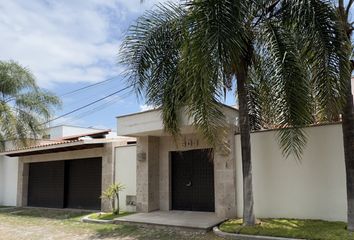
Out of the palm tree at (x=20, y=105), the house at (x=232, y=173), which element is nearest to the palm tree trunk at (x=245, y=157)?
the house at (x=232, y=173)

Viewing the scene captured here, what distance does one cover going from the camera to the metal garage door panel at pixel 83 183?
16266mm

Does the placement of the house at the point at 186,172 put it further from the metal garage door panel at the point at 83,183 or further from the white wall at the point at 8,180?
the white wall at the point at 8,180

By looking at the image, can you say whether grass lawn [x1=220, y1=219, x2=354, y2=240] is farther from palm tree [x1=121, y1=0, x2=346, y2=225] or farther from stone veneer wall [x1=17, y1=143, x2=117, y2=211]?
stone veneer wall [x1=17, y1=143, x2=117, y2=211]

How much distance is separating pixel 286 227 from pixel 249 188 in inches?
52.6

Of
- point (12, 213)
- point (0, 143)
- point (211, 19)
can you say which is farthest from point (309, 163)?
point (0, 143)

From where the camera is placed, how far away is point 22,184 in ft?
64.9

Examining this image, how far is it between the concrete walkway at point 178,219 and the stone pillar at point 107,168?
2561mm

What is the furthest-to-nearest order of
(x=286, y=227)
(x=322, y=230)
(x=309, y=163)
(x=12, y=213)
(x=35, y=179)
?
(x=35, y=179) → (x=12, y=213) → (x=309, y=163) → (x=286, y=227) → (x=322, y=230)

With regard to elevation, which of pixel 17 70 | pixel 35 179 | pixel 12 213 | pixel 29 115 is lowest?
pixel 12 213

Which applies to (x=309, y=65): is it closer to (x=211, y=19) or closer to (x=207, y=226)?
(x=211, y=19)

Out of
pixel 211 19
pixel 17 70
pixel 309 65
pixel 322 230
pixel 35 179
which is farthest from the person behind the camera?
pixel 35 179

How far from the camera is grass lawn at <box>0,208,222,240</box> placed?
10.2 meters

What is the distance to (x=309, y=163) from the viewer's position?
10.2 metres

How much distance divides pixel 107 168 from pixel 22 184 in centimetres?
721
